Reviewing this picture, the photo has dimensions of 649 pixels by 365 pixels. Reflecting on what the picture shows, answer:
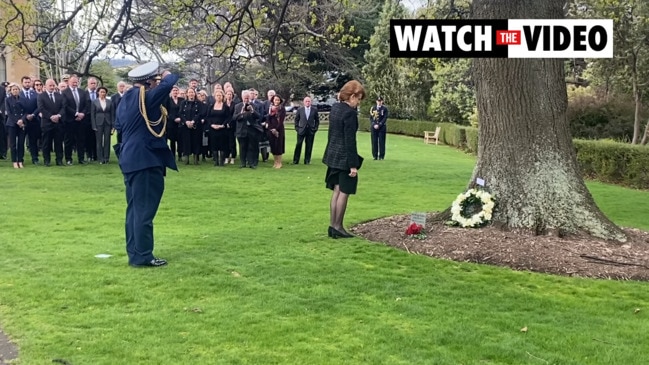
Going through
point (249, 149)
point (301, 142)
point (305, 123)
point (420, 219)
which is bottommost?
point (420, 219)

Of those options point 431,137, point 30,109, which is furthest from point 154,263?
point 431,137

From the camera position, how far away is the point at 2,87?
55.1ft

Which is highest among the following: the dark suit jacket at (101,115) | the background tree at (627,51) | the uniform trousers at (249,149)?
the background tree at (627,51)

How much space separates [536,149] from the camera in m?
8.33

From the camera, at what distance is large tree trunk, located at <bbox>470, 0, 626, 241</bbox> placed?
8234 mm

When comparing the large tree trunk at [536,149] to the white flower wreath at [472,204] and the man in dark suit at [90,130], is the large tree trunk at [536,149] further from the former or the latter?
the man in dark suit at [90,130]

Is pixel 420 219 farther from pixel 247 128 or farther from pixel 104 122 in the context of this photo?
pixel 104 122

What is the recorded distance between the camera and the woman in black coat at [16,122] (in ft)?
52.1

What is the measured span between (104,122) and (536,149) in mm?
11253

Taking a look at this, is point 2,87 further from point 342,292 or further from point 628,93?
point 628,93

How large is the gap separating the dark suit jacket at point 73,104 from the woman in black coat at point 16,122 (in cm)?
94

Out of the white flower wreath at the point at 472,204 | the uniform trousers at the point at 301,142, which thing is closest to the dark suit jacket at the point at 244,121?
the uniform trousers at the point at 301,142

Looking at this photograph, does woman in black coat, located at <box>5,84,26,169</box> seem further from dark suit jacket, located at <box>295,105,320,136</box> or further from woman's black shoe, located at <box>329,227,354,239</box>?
woman's black shoe, located at <box>329,227,354,239</box>

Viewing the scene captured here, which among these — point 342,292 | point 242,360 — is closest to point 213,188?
point 342,292
